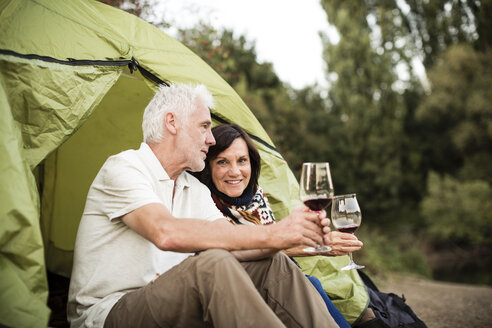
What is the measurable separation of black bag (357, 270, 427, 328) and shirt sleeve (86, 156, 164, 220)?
1836 mm

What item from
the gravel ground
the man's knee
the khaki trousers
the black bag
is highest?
the man's knee

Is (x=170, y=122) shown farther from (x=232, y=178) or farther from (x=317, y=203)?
(x=317, y=203)

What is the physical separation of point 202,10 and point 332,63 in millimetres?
13108

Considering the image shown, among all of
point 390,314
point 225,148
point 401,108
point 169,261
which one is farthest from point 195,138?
point 401,108

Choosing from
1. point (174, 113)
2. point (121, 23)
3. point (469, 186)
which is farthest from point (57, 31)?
point (469, 186)

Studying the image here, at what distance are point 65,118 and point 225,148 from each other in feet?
3.18

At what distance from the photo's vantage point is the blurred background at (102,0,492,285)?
45.7ft

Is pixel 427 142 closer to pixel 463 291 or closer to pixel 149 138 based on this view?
pixel 463 291

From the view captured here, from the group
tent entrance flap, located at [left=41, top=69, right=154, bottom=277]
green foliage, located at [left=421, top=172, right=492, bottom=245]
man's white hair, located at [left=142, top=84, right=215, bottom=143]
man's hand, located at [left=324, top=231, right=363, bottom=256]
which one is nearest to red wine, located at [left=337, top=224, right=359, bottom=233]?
man's hand, located at [left=324, top=231, right=363, bottom=256]

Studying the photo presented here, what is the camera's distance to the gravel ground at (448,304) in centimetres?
379

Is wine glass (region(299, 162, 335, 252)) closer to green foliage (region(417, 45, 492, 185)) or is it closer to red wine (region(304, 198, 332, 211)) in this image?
red wine (region(304, 198, 332, 211))

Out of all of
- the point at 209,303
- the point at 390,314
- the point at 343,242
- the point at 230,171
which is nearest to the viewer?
the point at 209,303

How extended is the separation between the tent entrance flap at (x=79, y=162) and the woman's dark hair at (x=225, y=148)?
107 centimetres

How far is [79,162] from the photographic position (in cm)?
365
